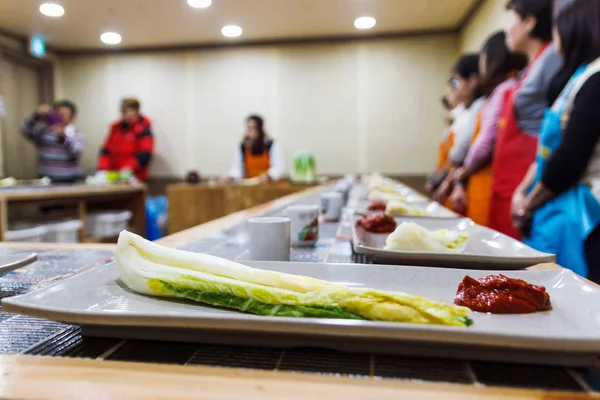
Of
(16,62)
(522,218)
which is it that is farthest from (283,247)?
(16,62)

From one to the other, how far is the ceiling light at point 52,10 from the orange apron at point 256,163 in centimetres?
246

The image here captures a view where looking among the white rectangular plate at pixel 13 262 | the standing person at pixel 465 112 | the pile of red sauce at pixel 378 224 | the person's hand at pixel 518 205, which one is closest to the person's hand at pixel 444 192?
the standing person at pixel 465 112

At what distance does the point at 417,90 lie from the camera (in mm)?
5941

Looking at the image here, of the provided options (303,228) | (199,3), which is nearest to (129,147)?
(199,3)

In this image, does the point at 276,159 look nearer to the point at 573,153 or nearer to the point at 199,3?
the point at 199,3

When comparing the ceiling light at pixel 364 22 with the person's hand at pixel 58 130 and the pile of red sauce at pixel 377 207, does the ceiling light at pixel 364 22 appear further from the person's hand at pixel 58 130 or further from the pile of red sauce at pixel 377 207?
A: the pile of red sauce at pixel 377 207

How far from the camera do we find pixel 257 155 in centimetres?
544

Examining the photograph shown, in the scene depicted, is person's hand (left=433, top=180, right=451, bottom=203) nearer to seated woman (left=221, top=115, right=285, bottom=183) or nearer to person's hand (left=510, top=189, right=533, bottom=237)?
person's hand (left=510, top=189, right=533, bottom=237)

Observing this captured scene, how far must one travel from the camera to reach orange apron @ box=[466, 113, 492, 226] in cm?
279

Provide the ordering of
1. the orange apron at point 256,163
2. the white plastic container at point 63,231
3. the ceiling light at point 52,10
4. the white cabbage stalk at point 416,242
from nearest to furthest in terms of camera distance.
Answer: the white cabbage stalk at point 416,242
the white plastic container at point 63,231
the ceiling light at point 52,10
the orange apron at point 256,163

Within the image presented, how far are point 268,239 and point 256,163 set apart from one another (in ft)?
15.0

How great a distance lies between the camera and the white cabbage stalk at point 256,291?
48 centimetres

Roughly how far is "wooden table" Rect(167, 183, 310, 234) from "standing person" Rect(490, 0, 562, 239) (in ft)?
6.10

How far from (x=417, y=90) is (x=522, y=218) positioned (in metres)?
4.51
